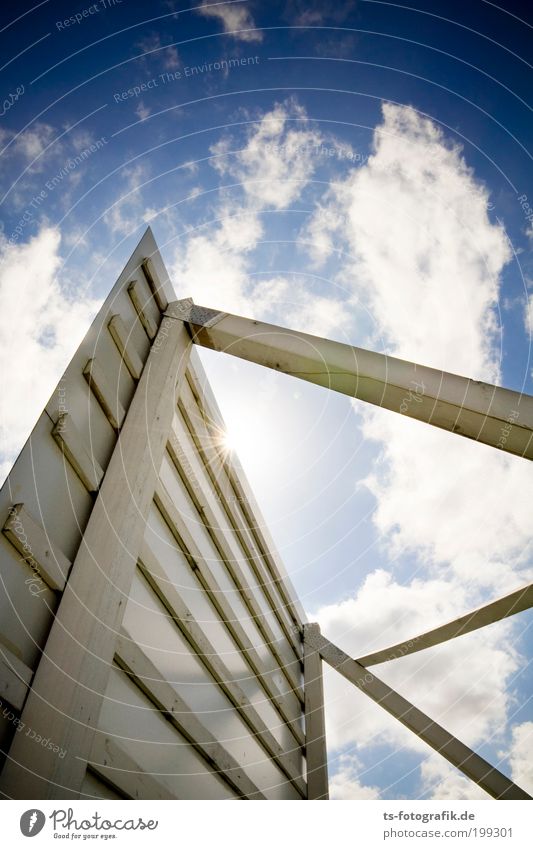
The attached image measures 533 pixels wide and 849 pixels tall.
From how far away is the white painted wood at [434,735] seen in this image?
416 centimetres

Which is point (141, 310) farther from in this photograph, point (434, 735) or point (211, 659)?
point (434, 735)

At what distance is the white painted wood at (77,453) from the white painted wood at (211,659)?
508 millimetres

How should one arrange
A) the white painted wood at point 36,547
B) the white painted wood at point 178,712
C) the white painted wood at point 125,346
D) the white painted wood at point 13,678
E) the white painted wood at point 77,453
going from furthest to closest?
the white painted wood at point 125,346 → the white painted wood at point 178,712 → the white painted wood at point 77,453 → the white painted wood at point 36,547 → the white painted wood at point 13,678

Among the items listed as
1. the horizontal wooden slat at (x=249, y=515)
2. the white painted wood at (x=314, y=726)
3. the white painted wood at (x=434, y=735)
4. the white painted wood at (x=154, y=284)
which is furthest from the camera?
the white painted wood at (x=314, y=726)

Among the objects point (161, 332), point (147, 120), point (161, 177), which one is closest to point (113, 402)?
point (161, 332)

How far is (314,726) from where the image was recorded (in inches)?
196

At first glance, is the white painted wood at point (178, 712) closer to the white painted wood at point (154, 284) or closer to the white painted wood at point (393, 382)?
the white painted wood at point (393, 382)

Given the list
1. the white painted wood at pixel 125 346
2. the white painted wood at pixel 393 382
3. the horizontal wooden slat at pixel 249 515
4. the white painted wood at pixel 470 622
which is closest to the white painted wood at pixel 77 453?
the white painted wood at pixel 125 346

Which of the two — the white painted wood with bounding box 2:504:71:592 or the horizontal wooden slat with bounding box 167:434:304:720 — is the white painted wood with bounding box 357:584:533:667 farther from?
the white painted wood with bounding box 2:504:71:592

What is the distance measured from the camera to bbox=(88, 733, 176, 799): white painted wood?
5.93 ft

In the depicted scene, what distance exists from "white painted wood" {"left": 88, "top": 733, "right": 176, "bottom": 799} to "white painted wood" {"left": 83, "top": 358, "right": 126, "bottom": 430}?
4.87ft

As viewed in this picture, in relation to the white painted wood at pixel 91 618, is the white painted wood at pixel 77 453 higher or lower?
higher

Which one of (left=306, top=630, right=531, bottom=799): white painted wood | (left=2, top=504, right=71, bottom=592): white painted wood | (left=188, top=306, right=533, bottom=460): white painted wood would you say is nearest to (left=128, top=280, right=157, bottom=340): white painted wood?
(left=188, top=306, right=533, bottom=460): white painted wood
